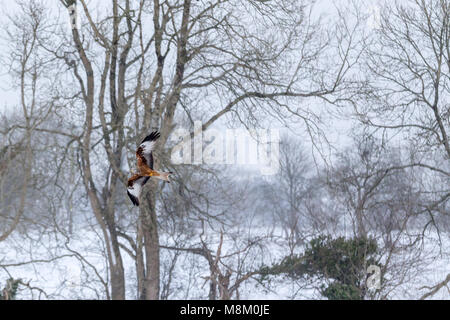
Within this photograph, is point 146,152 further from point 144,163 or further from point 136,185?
point 136,185

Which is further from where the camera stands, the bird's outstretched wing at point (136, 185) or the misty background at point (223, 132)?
the misty background at point (223, 132)

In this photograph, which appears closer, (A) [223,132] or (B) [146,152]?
(B) [146,152]

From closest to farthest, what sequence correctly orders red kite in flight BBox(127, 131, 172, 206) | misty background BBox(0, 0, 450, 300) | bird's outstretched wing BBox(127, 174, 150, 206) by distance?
red kite in flight BBox(127, 131, 172, 206) < bird's outstretched wing BBox(127, 174, 150, 206) < misty background BBox(0, 0, 450, 300)

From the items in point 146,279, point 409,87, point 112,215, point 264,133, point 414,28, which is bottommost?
point 146,279

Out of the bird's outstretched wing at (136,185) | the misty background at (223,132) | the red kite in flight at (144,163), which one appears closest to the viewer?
the red kite in flight at (144,163)

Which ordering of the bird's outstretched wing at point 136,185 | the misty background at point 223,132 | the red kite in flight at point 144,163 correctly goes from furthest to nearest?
the misty background at point 223,132
the bird's outstretched wing at point 136,185
the red kite in flight at point 144,163

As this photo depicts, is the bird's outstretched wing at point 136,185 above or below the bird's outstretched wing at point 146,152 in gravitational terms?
below

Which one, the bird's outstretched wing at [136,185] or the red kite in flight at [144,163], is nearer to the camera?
the red kite in flight at [144,163]

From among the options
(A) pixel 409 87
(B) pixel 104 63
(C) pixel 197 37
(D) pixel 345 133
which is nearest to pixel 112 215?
(B) pixel 104 63

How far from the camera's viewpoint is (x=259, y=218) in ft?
34.7

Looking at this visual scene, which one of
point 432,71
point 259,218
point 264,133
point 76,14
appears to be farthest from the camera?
point 259,218

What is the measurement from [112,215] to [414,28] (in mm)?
5294

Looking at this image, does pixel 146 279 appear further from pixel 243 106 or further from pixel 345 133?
pixel 345 133

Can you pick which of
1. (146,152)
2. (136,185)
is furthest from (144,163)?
(136,185)
